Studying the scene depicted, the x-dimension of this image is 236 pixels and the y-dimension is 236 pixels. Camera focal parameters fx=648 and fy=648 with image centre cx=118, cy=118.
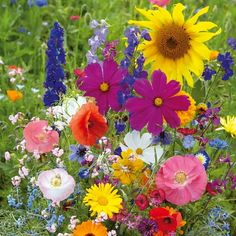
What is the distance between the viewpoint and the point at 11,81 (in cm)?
299

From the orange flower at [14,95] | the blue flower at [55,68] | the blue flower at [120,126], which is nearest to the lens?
the blue flower at [120,126]

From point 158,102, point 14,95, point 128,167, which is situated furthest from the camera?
point 14,95

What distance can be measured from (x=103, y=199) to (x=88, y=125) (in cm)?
21

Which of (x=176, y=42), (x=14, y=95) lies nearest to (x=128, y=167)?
(x=176, y=42)

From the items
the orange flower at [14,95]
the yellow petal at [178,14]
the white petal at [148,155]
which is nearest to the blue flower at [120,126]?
the white petal at [148,155]

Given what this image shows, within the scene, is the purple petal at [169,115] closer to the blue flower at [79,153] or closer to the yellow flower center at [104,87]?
the yellow flower center at [104,87]

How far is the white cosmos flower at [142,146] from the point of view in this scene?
6.24ft

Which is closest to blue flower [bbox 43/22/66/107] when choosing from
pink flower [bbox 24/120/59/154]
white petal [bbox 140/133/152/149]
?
pink flower [bbox 24/120/59/154]

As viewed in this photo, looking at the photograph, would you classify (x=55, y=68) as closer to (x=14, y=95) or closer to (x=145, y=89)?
(x=145, y=89)

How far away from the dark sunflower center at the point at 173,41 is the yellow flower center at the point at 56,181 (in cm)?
53

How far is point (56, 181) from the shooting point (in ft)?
5.79

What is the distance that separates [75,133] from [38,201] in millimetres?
510

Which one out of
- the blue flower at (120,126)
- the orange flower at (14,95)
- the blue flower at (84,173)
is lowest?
the blue flower at (84,173)

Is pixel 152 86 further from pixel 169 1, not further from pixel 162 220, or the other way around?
pixel 169 1
